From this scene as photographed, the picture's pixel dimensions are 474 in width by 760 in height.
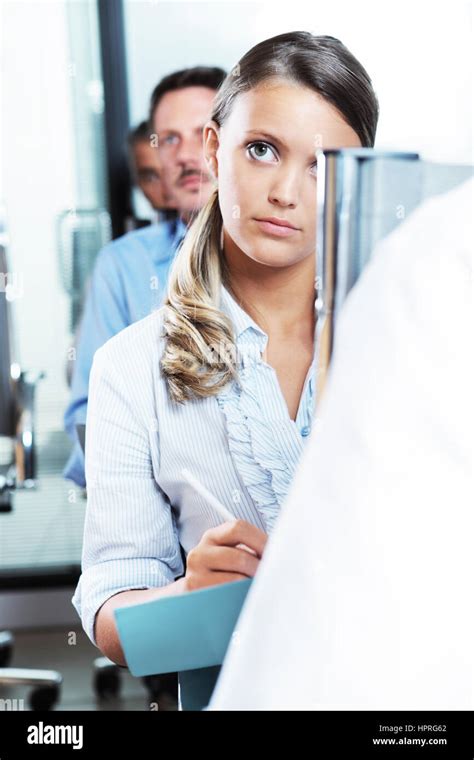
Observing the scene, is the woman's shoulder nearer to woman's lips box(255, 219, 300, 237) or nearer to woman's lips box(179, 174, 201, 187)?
woman's lips box(255, 219, 300, 237)

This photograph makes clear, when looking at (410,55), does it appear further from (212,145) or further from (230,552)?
(230,552)

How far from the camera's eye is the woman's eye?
70 centimetres

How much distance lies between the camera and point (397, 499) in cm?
34

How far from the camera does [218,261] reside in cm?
82

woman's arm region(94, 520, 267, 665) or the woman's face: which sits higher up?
the woman's face

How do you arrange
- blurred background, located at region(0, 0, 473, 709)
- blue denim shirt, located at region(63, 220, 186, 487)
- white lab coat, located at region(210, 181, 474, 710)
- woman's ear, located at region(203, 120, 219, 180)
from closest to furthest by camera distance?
white lab coat, located at region(210, 181, 474, 710) < woman's ear, located at region(203, 120, 219, 180) < blue denim shirt, located at region(63, 220, 186, 487) < blurred background, located at region(0, 0, 473, 709)

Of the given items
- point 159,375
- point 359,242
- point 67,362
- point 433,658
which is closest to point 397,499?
point 433,658

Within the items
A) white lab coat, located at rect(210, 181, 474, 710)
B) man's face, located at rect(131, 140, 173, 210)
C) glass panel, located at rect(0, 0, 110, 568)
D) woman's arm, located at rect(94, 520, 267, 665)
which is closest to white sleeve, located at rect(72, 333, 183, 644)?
woman's arm, located at rect(94, 520, 267, 665)

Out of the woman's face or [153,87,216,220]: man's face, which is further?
[153,87,216,220]: man's face

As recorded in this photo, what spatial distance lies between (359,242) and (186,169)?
153 cm

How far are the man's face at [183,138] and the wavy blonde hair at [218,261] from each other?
113 cm

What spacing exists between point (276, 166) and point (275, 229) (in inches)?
1.8

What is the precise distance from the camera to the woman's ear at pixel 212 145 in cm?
81

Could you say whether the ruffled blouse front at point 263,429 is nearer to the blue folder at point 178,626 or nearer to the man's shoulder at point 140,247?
the blue folder at point 178,626
